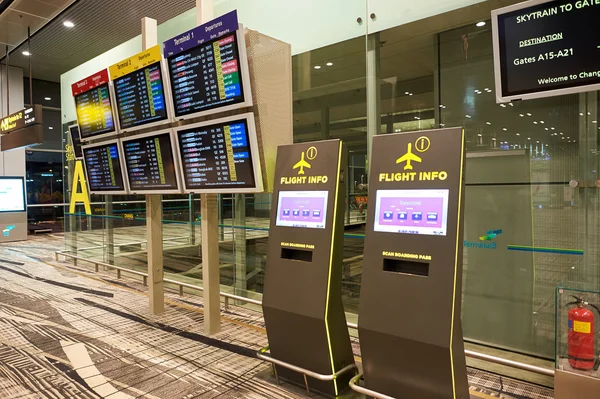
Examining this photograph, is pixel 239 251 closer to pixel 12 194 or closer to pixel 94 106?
pixel 94 106

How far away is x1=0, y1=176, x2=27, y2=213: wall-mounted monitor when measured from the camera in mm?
11844

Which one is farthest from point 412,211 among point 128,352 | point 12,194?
point 12,194

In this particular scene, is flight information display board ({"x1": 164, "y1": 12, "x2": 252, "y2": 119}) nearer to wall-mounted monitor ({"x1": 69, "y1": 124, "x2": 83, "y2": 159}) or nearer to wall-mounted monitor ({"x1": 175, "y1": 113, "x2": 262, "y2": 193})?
wall-mounted monitor ({"x1": 175, "y1": 113, "x2": 262, "y2": 193})

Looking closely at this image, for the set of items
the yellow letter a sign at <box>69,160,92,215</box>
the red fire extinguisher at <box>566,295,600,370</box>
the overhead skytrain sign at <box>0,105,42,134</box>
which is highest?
the overhead skytrain sign at <box>0,105,42,134</box>

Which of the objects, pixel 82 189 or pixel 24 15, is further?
pixel 24 15

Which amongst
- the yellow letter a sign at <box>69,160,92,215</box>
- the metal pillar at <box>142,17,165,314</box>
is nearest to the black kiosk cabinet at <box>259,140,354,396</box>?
the metal pillar at <box>142,17,165,314</box>

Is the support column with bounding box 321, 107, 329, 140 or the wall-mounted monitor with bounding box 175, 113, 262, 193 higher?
the support column with bounding box 321, 107, 329, 140

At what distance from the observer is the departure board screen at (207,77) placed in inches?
132

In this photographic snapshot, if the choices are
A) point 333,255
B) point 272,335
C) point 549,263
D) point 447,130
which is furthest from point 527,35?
point 272,335

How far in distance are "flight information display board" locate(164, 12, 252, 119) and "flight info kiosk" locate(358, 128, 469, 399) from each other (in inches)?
54.2

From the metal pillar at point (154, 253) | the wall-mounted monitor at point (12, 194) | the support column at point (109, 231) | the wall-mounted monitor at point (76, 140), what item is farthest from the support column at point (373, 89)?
the wall-mounted monitor at point (12, 194)

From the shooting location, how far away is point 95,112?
16.6ft

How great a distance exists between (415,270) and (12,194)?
13153 mm

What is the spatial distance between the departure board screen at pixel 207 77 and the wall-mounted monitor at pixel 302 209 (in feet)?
3.09
